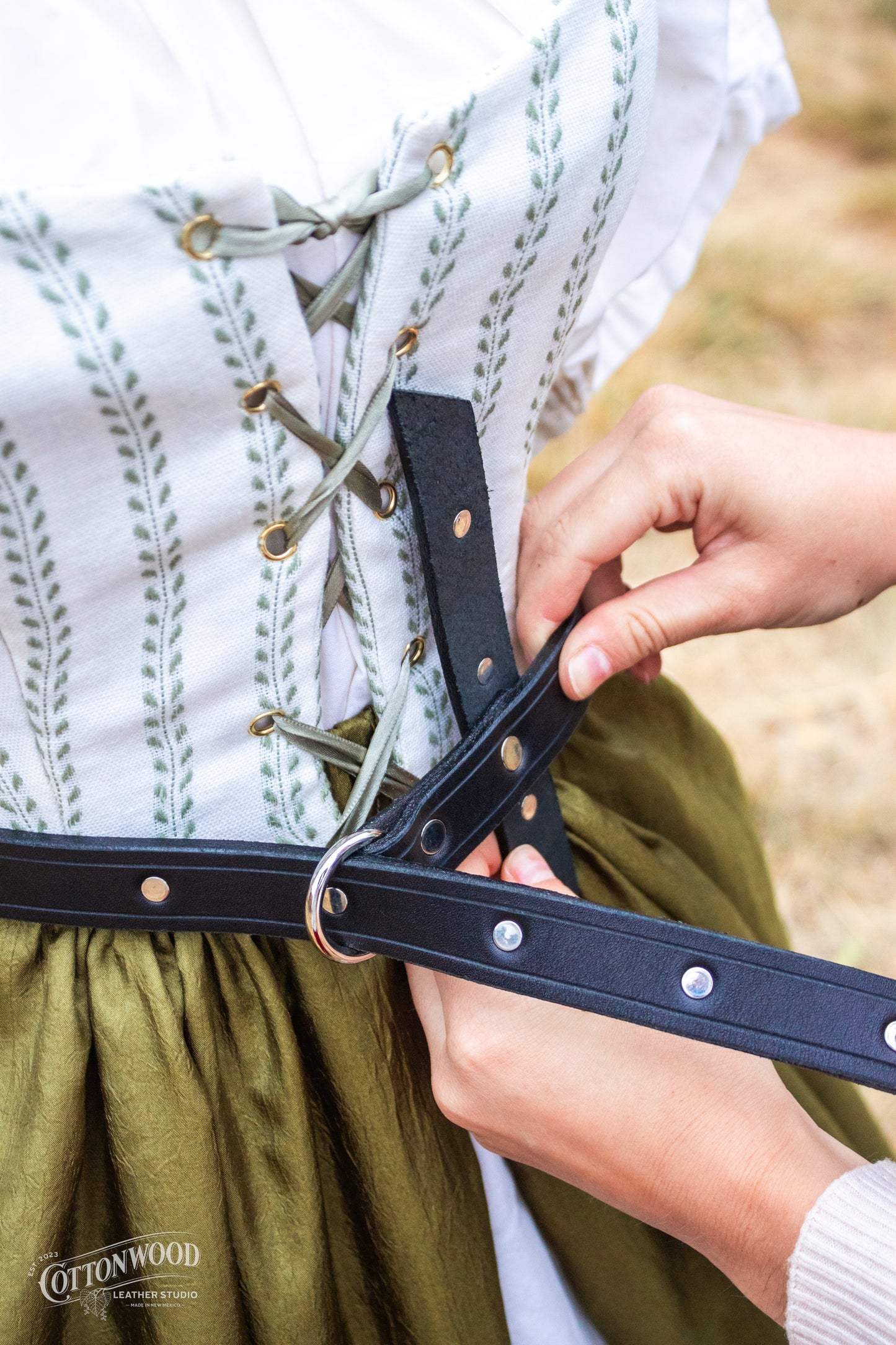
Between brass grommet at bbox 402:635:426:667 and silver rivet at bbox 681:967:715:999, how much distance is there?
201 mm

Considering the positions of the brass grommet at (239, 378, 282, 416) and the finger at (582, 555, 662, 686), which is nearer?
the brass grommet at (239, 378, 282, 416)

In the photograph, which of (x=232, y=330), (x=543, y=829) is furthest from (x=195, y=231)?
(x=543, y=829)

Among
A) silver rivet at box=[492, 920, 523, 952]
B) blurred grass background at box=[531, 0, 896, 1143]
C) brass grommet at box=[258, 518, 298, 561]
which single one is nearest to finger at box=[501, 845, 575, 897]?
silver rivet at box=[492, 920, 523, 952]

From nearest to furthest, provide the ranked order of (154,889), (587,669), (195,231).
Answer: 1. (195,231)
2. (154,889)
3. (587,669)

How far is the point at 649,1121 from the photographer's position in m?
0.52

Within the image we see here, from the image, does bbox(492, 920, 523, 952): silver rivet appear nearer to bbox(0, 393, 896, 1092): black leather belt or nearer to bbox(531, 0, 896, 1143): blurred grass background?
bbox(0, 393, 896, 1092): black leather belt

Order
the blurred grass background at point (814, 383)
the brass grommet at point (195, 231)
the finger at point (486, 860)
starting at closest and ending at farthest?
the brass grommet at point (195, 231) → the finger at point (486, 860) → the blurred grass background at point (814, 383)

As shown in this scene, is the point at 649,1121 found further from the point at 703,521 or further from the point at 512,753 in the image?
the point at 703,521

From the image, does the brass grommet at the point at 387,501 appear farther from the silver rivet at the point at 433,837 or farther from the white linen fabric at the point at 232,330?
the silver rivet at the point at 433,837

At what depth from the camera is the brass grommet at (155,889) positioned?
1.60ft

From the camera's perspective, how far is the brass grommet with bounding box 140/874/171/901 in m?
0.49

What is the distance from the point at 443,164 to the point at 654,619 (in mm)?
276

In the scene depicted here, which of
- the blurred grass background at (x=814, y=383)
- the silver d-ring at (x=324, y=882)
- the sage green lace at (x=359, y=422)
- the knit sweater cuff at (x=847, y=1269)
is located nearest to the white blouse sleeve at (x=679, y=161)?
→ the sage green lace at (x=359, y=422)

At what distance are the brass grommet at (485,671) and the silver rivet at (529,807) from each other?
75 millimetres
